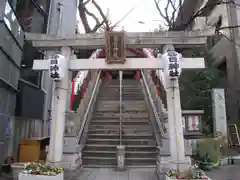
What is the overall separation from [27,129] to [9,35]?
466 centimetres

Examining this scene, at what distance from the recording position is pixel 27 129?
10.4 m

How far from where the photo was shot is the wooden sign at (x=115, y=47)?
6.59 meters

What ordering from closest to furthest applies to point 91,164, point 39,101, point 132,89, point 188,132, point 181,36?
point 181,36, point 91,164, point 188,132, point 39,101, point 132,89

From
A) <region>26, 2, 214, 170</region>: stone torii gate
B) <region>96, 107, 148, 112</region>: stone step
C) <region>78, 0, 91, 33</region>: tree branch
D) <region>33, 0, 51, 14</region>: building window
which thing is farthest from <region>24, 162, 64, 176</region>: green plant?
<region>78, 0, 91, 33</region>: tree branch

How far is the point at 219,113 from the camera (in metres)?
11.6

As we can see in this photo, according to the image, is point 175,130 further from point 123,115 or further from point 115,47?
point 123,115

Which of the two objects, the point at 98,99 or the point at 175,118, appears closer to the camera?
the point at 175,118

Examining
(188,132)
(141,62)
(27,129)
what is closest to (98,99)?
(27,129)

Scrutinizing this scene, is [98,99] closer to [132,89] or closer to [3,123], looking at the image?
[132,89]

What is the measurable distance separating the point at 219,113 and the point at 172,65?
698 cm

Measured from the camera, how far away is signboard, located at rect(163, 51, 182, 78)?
20.2 feet

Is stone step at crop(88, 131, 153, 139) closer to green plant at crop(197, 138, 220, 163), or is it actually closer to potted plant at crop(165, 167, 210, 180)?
green plant at crop(197, 138, 220, 163)

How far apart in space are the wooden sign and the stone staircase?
4291 millimetres

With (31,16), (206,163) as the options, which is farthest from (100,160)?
(31,16)
